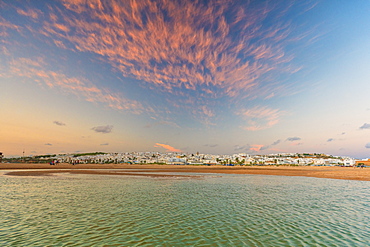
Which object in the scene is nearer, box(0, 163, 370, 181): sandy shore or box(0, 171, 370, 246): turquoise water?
box(0, 171, 370, 246): turquoise water

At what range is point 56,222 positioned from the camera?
14.7m

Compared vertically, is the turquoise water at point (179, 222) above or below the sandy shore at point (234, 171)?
above

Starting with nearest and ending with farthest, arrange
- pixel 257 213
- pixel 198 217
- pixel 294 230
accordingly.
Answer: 1. pixel 294 230
2. pixel 198 217
3. pixel 257 213

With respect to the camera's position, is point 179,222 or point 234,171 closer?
point 179,222

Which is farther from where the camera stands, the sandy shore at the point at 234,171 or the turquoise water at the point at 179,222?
the sandy shore at the point at 234,171

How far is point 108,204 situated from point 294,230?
18.1 meters

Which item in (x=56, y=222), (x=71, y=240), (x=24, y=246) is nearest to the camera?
(x=24, y=246)

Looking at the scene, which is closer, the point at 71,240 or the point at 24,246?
the point at 24,246

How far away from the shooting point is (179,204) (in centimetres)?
2097

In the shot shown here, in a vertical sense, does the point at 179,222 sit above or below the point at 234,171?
above

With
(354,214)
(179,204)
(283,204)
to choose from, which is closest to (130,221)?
(179,204)

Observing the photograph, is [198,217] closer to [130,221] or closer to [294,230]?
[130,221]

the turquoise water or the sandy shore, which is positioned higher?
the turquoise water

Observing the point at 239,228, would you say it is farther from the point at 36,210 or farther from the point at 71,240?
the point at 36,210
